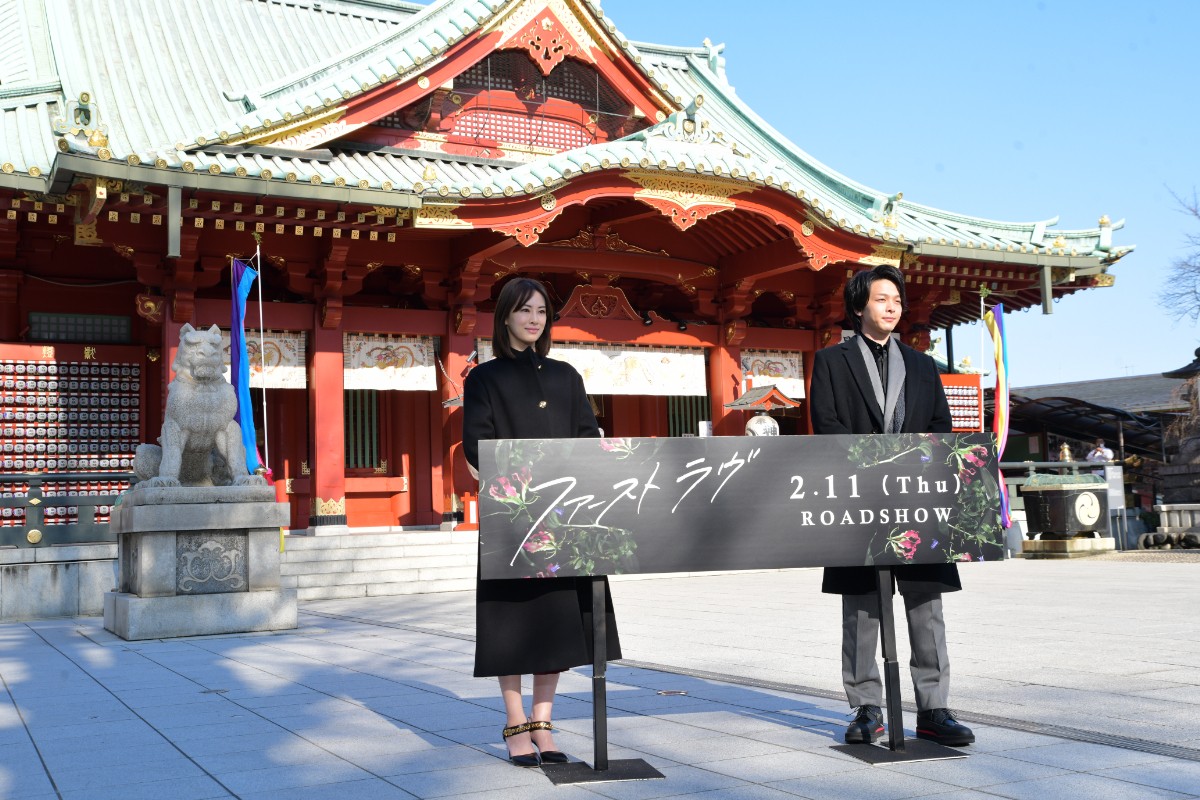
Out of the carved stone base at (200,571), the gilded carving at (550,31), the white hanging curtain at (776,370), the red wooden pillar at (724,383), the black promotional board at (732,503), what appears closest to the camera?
the black promotional board at (732,503)

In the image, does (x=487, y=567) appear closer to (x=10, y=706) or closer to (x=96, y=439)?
(x=10, y=706)

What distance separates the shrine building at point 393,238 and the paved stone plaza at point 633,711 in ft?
17.1

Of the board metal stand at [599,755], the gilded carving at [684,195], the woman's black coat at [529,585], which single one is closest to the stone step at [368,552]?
the gilded carving at [684,195]

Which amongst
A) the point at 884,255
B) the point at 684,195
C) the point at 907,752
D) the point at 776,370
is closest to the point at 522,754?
the point at 907,752

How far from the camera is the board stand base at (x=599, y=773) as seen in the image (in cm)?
398

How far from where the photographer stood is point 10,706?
19.6 feet

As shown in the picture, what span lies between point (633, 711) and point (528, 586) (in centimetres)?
147

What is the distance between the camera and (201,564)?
958 cm

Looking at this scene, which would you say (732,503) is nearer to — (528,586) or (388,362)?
(528,586)

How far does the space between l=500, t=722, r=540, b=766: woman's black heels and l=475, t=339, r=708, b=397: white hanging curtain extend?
12.0 metres

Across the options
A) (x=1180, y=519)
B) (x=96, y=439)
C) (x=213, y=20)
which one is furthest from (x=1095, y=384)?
(x=96, y=439)

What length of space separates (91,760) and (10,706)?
1.80 metres

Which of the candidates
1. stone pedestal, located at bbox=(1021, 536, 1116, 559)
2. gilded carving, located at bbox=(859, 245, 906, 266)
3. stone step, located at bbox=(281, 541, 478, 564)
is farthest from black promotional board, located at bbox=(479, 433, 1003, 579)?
stone pedestal, located at bbox=(1021, 536, 1116, 559)

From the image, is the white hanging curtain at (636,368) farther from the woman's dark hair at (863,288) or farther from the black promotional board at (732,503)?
the black promotional board at (732,503)
